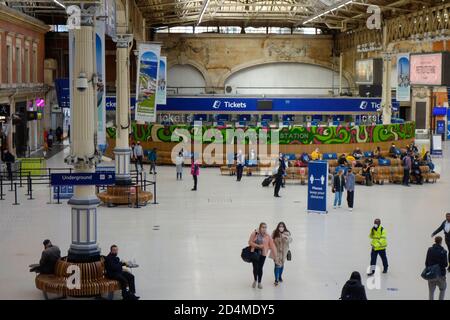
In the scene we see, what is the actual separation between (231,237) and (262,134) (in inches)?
656

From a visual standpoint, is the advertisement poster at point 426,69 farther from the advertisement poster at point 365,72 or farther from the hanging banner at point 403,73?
the advertisement poster at point 365,72

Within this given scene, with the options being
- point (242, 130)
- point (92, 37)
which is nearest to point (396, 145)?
point (242, 130)

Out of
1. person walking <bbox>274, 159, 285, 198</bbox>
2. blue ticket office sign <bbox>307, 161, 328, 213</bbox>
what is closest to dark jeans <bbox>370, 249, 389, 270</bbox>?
blue ticket office sign <bbox>307, 161, 328, 213</bbox>

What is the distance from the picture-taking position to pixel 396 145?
130ft

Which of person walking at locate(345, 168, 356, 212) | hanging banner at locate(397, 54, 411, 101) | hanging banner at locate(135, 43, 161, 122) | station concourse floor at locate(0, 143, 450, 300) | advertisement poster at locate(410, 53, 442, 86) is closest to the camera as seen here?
station concourse floor at locate(0, 143, 450, 300)

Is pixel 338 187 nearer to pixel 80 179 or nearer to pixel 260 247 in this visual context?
pixel 260 247

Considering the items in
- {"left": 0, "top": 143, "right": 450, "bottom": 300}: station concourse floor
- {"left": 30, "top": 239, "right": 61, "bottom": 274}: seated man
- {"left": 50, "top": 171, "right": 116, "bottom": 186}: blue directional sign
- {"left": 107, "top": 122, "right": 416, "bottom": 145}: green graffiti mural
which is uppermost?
{"left": 107, "top": 122, "right": 416, "bottom": 145}: green graffiti mural

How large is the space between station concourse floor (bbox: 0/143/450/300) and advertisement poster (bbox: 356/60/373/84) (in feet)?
55.0

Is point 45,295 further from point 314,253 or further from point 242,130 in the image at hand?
point 242,130

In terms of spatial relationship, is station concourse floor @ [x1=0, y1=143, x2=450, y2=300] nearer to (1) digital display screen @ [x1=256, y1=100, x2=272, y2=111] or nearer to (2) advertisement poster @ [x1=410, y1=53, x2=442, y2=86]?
(2) advertisement poster @ [x1=410, y1=53, x2=442, y2=86]

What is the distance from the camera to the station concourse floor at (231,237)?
14070 millimetres

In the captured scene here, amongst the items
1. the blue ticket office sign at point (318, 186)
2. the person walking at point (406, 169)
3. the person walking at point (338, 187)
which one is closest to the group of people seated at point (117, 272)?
the blue ticket office sign at point (318, 186)

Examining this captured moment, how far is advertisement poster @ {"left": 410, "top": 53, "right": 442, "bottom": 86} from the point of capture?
107ft
